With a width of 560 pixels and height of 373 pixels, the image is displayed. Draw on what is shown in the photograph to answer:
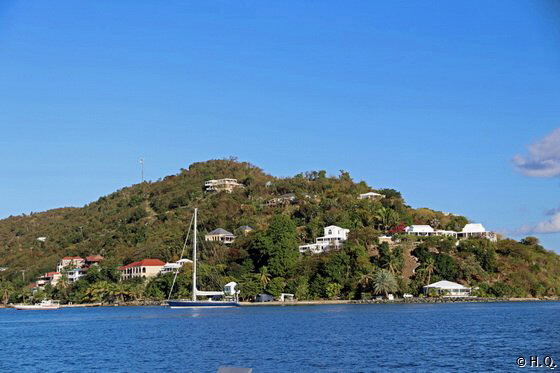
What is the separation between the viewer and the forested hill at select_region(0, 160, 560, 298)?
102m

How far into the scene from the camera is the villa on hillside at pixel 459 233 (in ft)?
382

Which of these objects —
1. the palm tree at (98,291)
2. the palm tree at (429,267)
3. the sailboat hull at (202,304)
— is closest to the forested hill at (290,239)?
the palm tree at (429,267)

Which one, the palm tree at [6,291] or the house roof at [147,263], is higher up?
the house roof at [147,263]

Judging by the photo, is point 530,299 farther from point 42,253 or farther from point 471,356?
point 42,253

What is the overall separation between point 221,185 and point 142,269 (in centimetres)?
4924

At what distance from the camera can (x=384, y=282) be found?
96.6 m

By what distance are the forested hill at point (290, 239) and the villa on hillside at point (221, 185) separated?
223 cm

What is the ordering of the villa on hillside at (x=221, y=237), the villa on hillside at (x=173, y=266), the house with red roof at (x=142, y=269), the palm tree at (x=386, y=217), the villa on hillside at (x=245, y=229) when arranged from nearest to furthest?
the villa on hillside at (x=173, y=266) → the palm tree at (x=386, y=217) → the house with red roof at (x=142, y=269) → the villa on hillside at (x=245, y=229) → the villa on hillside at (x=221, y=237)

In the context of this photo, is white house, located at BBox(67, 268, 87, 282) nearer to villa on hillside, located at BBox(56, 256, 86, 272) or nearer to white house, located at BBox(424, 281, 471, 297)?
villa on hillside, located at BBox(56, 256, 86, 272)

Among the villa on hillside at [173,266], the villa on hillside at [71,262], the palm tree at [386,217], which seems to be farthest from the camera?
the villa on hillside at [71,262]

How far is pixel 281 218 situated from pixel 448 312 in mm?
44852

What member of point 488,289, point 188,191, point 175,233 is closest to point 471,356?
point 488,289

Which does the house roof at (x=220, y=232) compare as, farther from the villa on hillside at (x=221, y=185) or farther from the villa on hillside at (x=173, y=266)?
the villa on hillside at (x=221, y=185)

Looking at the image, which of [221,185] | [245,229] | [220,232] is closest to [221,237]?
[220,232]
